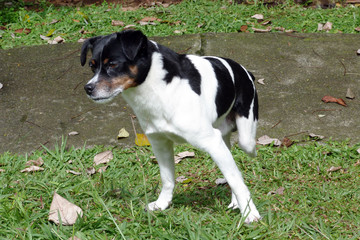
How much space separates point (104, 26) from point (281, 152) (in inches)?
149

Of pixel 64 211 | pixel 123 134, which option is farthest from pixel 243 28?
pixel 64 211

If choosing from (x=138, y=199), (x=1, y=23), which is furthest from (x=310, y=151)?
(x=1, y=23)

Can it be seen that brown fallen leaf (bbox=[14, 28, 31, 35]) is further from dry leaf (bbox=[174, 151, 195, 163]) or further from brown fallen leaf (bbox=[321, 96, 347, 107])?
brown fallen leaf (bbox=[321, 96, 347, 107])

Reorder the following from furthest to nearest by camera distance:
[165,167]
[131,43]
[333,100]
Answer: [333,100] → [165,167] → [131,43]

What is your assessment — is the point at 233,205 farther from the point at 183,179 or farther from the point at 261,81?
the point at 261,81

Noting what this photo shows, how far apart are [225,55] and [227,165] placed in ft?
10.8

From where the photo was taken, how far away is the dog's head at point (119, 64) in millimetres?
3148

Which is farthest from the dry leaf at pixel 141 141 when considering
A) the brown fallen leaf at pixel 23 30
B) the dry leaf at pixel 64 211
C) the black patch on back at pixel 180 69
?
the brown fallen leaf at pixel 23 30

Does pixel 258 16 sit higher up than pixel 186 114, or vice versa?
pixel 186 114

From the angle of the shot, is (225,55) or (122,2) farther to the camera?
(122,2)

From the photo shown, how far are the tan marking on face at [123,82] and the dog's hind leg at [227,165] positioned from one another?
0.58 m

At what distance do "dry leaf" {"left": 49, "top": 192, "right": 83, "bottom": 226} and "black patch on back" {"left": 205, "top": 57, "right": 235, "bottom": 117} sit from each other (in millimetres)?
1258

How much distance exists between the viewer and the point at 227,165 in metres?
3.43

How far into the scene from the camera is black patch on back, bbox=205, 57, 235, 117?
366 cm
